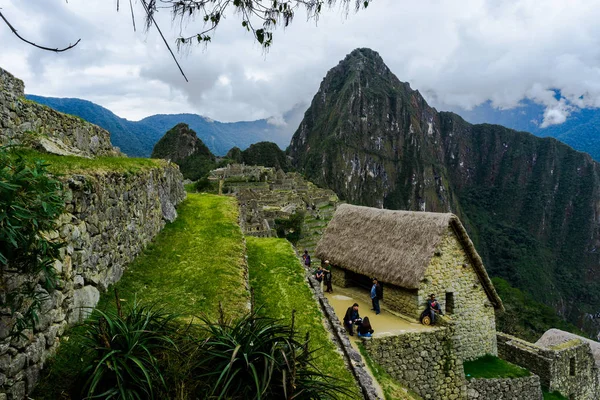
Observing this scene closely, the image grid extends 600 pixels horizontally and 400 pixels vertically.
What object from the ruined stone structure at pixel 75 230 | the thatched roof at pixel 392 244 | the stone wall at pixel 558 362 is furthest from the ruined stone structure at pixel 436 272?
the ruined stone structure at pixel 75 230

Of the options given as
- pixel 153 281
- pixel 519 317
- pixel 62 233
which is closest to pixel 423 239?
pixel 153 281

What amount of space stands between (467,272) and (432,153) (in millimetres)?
194448

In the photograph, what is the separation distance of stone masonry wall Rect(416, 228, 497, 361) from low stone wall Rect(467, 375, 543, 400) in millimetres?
977

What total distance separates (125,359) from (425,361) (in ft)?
24.7

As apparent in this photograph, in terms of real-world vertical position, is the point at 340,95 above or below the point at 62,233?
above

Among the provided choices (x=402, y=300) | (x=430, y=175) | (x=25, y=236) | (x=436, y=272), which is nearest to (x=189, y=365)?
(x=25, y=236)

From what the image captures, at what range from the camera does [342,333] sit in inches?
270

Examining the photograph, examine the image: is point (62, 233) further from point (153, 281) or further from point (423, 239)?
point (423, 239)

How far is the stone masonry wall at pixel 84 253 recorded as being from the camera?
306 centimetres

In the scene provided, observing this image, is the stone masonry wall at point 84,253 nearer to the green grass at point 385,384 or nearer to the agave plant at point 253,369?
the agave plant at point 253,369

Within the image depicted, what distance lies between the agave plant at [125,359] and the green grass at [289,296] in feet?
5.22

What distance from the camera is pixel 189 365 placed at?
312cm

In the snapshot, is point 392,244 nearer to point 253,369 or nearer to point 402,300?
point 402,300

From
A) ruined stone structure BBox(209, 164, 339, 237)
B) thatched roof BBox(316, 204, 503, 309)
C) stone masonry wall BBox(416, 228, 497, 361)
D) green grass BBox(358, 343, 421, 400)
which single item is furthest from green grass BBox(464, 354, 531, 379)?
ruined stone structure BBox(209, 164, 339, 237)
